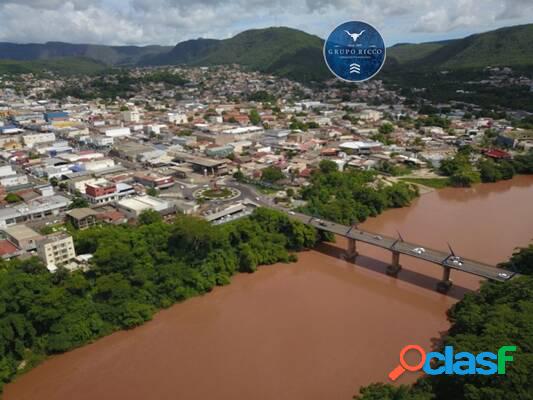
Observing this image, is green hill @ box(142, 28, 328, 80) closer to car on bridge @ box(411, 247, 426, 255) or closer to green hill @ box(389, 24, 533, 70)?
green hill @ box(389, 24, 533, 70)

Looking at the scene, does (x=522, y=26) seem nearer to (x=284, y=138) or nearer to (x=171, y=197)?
(x=284, y=138)

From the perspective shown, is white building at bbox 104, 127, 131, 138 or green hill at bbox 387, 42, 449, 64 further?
green hill at bbox 387, 42, 449, 64

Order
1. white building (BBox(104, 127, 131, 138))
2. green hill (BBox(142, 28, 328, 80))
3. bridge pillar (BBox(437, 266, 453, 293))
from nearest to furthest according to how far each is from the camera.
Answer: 1. bridge pillar (BBox(437, 266, 453, 293))
2. white building (BBox(104, 127, 131, 138))
3. green hill (BBox(142, 28, 328, 80))

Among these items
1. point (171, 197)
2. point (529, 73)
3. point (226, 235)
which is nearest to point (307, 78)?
point (529, 73)

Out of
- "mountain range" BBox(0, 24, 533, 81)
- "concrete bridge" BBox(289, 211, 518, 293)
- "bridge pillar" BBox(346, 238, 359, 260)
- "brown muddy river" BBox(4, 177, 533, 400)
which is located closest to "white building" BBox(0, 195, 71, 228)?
"brown muddy river" BBox(4, 177, 533, 400)

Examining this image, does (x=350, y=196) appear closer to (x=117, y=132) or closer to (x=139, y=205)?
(x=139, y=205)

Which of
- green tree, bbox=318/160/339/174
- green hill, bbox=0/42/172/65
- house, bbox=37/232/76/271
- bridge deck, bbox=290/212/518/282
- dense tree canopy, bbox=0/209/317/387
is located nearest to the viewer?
dense tree canopy, bbox=0/209/317/387

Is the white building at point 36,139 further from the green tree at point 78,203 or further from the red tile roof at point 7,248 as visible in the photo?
the red tile roof at point 7,248
